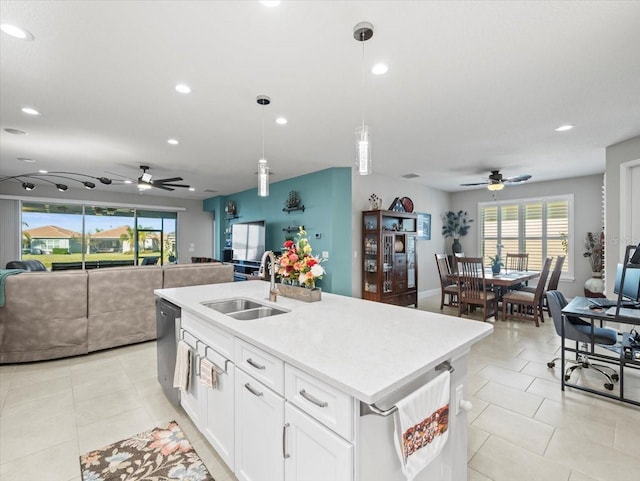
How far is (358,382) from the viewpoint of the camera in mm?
1012

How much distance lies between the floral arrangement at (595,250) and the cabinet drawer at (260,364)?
7052 millimetres

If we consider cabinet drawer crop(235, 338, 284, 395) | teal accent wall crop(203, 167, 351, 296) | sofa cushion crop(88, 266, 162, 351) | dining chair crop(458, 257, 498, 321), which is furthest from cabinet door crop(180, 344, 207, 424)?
dining chair crop(458, 257, 498, 321)

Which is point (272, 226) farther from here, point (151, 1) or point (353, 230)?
point (151, 1)

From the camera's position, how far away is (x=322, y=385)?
1.13 metres

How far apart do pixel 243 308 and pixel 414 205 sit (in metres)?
5.48

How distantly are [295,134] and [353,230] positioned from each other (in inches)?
87.5

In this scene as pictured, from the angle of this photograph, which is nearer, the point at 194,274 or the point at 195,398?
the point at 195,398

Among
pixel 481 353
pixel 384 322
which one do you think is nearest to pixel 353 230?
pixel 481 353

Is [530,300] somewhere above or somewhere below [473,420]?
above

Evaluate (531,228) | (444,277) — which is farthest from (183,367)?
(531,228)

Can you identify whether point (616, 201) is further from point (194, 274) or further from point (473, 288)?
point (194, 274)

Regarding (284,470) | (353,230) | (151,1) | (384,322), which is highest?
(151,1)

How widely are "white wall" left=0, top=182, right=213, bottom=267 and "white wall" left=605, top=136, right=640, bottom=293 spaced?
9213 millimetres

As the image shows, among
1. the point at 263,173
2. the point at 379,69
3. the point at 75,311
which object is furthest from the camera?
the point at 75,311
